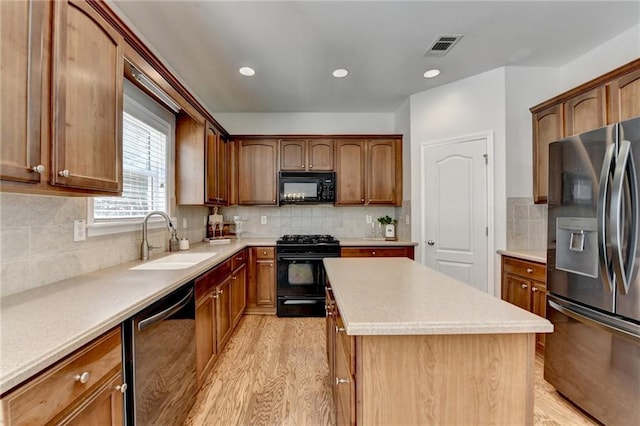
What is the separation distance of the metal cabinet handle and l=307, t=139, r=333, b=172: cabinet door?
329 centimetres

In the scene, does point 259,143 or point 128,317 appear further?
point 259,143

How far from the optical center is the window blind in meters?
2.13

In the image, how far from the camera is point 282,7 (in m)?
2.03

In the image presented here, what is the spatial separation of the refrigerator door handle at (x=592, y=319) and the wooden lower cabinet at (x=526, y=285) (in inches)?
13.2

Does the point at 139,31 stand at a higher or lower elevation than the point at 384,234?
higher

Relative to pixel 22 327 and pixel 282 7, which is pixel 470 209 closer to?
pixel 282 7

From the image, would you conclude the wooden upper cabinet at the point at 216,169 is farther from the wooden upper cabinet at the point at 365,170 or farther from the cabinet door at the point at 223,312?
the wooden upper cabinet at the point at 365,170

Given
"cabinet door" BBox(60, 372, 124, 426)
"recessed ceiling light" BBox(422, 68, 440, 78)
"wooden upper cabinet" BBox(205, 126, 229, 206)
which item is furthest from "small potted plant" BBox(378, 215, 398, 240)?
"cabinet door" BBox(60, 372, 124, 426)

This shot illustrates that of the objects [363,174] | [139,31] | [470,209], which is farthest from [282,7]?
[470,209]

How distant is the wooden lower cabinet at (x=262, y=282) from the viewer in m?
3.62

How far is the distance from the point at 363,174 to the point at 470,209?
1418 millimetres

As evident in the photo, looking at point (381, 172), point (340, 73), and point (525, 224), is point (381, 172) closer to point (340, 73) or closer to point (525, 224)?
point (340, 73)

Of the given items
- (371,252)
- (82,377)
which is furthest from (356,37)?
(82,377)

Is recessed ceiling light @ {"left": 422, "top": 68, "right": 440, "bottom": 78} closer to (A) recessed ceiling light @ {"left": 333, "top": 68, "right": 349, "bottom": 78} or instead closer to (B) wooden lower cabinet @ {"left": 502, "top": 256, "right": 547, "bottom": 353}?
(A) recessed ceiling light @ {"left": 333, "top": 68, "right": 349, "bottom": 78}
